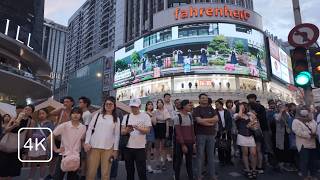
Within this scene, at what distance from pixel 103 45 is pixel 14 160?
279 feet

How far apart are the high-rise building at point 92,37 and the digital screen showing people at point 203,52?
73.7 ft

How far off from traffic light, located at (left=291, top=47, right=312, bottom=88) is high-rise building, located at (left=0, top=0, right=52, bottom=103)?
3041 cm

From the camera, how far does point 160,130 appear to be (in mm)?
7836

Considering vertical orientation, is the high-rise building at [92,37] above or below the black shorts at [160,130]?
above

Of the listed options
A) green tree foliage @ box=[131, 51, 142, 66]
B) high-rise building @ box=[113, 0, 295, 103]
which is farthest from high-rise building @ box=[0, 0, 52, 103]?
high-rise building @ box=[113, 0, 295, 103]

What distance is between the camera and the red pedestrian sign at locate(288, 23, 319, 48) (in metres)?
6.15

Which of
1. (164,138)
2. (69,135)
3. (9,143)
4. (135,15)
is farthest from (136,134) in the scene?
(135,15)

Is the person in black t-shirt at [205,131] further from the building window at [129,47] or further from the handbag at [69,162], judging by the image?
the building window at [129,47]

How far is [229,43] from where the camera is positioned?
1663 inches

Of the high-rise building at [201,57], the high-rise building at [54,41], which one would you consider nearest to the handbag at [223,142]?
the high-rise building at [201,57]

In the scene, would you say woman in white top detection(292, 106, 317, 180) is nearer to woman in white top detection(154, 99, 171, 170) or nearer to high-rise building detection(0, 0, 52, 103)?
woman in white top detection(154, 99, 171, 170)

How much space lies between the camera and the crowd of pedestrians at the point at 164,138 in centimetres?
491

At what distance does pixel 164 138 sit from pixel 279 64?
178 feet

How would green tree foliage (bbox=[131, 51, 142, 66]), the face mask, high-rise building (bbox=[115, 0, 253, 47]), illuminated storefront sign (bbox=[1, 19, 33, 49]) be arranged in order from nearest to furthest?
the face mask, illuminated storefront sign (bbox=[1, 19, 33, 49]), green tree foliage (bbox=[131, 51, 142, 66]), high-rise building (bbox=[115, 0, 253, 47])
